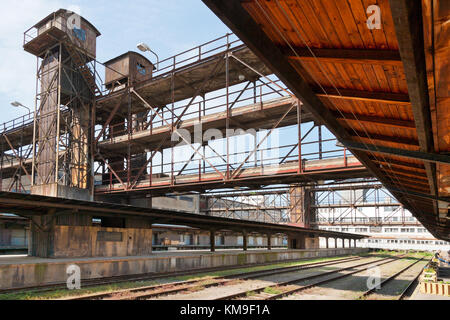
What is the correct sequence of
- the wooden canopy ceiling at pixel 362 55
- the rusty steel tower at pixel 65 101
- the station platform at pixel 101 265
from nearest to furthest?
the wooden canopy ceiling at pixel 362 55
the station platform at pixel 101 265
the rusty steel tower at pixel 65 101

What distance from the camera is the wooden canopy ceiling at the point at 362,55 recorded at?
3108mm

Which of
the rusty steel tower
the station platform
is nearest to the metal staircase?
the rusty steel tower

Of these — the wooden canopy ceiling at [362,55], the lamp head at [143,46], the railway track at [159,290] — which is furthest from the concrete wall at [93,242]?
the wooden canopy ceiling at [362,55]

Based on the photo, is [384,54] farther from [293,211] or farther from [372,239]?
[372,239]

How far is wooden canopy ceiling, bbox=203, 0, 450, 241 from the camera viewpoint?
122 inches

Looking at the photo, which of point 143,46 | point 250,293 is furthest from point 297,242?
point 250,293

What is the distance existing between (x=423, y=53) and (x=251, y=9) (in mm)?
1761

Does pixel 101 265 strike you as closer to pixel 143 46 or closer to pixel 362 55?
pixel 143 46

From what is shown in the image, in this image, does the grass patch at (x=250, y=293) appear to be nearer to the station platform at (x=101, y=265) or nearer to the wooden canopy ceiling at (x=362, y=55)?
the station platform at (x=101, y=265)

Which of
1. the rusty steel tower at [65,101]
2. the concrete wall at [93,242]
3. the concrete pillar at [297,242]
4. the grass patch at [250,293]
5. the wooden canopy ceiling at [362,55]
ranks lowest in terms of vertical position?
the concrete pillar at [297,242]

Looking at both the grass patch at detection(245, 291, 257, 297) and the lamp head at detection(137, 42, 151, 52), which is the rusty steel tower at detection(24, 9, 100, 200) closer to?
the lamp head at detection(137, 42, 151, 52)

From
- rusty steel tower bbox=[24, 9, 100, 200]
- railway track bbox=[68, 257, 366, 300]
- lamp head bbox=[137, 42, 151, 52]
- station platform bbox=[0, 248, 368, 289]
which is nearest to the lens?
railway track bbox=[68, 257, 366, 300]

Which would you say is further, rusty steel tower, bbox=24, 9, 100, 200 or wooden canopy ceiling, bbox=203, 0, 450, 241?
rusty steel tower, bbox=24, 9, 100, 200
